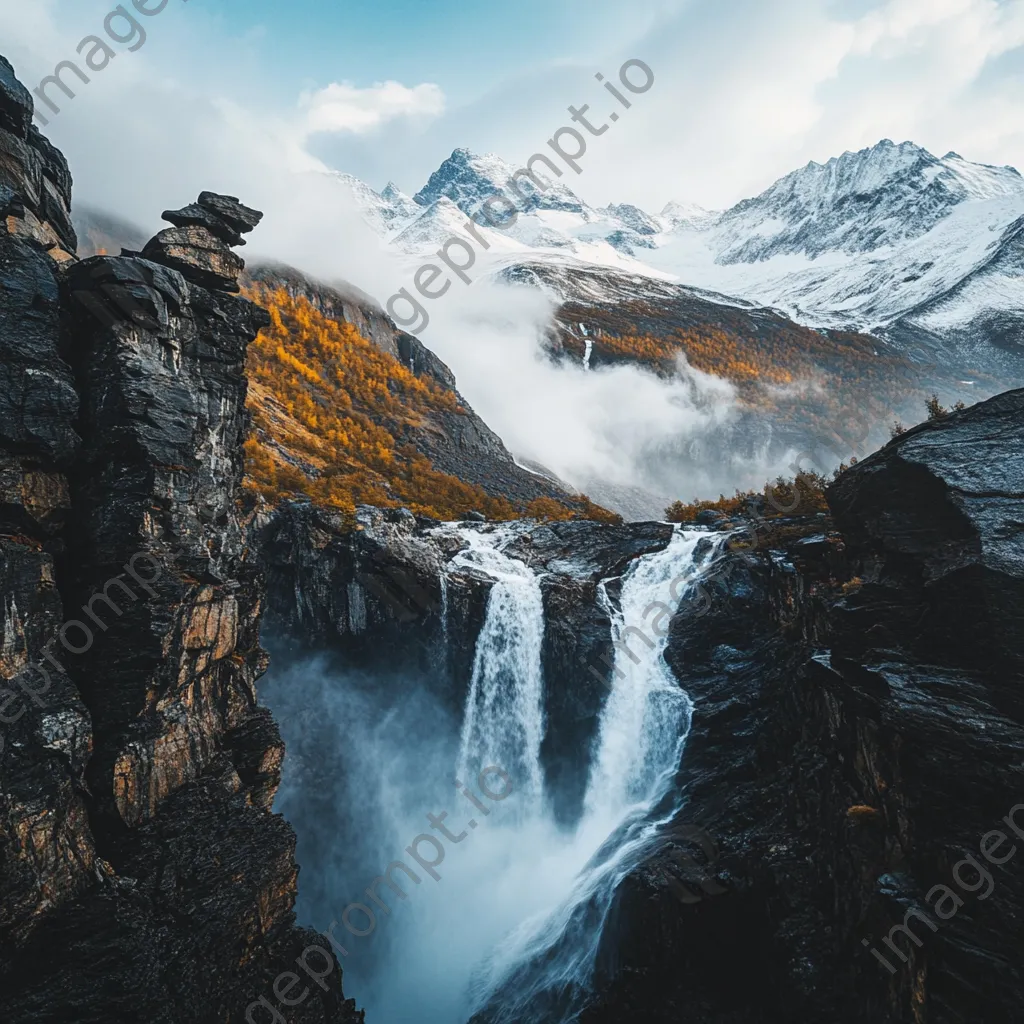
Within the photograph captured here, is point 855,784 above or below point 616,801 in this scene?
above

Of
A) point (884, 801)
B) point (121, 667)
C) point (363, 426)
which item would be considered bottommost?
point (121, 667)

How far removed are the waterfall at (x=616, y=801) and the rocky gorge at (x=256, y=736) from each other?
24 centimetres

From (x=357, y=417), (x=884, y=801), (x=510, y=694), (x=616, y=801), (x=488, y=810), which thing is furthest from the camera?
(x=357, y=417)

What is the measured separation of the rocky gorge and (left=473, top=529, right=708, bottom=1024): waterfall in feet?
0.77

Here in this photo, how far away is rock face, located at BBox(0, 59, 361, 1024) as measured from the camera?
45.6 ft

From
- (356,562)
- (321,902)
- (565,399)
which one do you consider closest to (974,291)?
(565,399)

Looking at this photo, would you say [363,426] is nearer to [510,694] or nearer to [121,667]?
[510,694]

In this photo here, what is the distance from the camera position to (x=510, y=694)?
116ft

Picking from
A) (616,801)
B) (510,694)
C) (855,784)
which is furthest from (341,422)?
(855,784)

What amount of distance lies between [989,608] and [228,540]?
22036 mm

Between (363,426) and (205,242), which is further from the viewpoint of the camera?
(363,426)

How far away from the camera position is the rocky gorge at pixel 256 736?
13430 millimetres

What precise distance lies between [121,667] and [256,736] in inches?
225

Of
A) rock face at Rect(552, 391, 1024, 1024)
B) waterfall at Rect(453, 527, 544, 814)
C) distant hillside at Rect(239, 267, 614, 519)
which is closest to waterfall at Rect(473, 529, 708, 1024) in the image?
rock face at Rect(552, 391, 1024, 1024)
